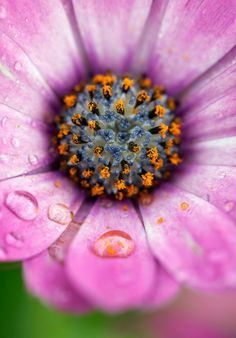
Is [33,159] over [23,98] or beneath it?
beneath

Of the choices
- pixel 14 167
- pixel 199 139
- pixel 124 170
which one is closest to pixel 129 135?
pixel 124 170

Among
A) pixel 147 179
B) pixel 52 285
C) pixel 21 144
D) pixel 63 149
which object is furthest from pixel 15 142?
pixel 52 285

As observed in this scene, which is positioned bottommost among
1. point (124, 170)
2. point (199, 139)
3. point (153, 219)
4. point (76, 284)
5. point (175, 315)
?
point (76, 284)

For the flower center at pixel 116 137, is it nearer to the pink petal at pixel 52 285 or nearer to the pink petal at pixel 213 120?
the pink petal at pixel 213 120

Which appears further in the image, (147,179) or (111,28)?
(111,28)

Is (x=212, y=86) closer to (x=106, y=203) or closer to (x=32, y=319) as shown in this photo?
(x=106, y=203)

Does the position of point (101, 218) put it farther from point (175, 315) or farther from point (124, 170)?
point (175, 315)
